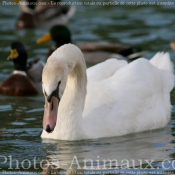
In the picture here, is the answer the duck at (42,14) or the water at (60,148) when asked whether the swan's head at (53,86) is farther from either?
the duck at (42,14)

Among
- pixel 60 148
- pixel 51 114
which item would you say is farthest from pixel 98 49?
pixel 51 114

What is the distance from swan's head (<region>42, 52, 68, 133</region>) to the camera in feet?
28.1

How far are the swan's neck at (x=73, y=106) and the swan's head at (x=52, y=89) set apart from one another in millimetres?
867

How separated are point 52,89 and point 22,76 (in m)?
5.64

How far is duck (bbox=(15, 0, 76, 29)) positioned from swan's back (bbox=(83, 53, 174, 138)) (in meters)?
10.5

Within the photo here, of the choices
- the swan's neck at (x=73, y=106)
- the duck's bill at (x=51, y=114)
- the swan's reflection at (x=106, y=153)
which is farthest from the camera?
the swan's neck at (x=73, y=106)

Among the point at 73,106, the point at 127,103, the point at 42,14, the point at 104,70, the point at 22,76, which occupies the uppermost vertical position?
the point at 104,70

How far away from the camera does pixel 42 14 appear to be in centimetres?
2245

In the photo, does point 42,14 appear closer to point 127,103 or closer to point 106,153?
point 127,103

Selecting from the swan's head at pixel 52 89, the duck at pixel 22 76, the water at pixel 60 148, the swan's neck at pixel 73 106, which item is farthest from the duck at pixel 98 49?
the swan's head at pixel 52 89

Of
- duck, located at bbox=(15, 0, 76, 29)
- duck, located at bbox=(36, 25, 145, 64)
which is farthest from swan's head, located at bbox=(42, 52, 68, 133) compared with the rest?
duck, located at bbox=(15, 0, 76, 29)

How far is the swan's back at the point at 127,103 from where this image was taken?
9.80 meters

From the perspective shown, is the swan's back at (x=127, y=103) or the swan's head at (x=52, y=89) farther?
the swan's back at (x=127, y=103)

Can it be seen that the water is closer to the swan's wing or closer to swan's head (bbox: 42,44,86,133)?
swan's head (bbox: 42,44,86,133)
